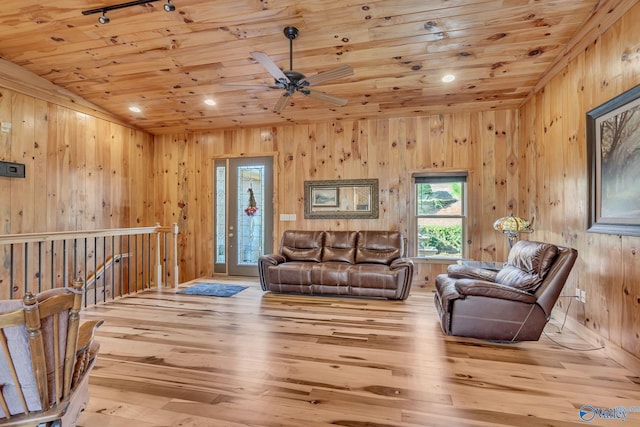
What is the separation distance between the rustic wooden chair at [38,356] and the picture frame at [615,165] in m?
3.54

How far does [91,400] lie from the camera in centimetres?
190

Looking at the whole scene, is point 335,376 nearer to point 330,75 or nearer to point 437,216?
point 330,75

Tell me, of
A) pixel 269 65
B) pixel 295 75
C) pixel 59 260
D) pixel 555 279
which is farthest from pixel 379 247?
pixel 59 260

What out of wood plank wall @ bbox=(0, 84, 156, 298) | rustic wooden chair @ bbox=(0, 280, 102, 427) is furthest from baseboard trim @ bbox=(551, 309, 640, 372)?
wood plank wall @ bbox=(0, 84, 156, 298)

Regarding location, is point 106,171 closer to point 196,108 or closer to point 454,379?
point 196,108

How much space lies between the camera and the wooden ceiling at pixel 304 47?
2762 mm

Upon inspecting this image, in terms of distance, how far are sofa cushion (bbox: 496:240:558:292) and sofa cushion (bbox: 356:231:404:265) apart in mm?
1650

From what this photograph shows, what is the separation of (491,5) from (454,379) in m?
3.09

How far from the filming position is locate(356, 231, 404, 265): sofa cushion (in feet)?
15.4

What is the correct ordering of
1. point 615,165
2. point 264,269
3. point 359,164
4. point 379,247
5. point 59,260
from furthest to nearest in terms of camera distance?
1. point 359,164
2. point 379,247
3. point 264,269
4. point 59,260
5. point 615,165

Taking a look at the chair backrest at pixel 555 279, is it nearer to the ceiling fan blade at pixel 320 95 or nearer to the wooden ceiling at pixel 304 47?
the wooden ceiling at pixel 304 47

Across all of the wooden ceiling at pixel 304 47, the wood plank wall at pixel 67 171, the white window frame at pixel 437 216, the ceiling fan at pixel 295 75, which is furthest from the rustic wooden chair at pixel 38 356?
the white window frame at pixel 437 216

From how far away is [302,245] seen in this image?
5.11 meters

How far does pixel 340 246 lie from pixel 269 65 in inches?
122
